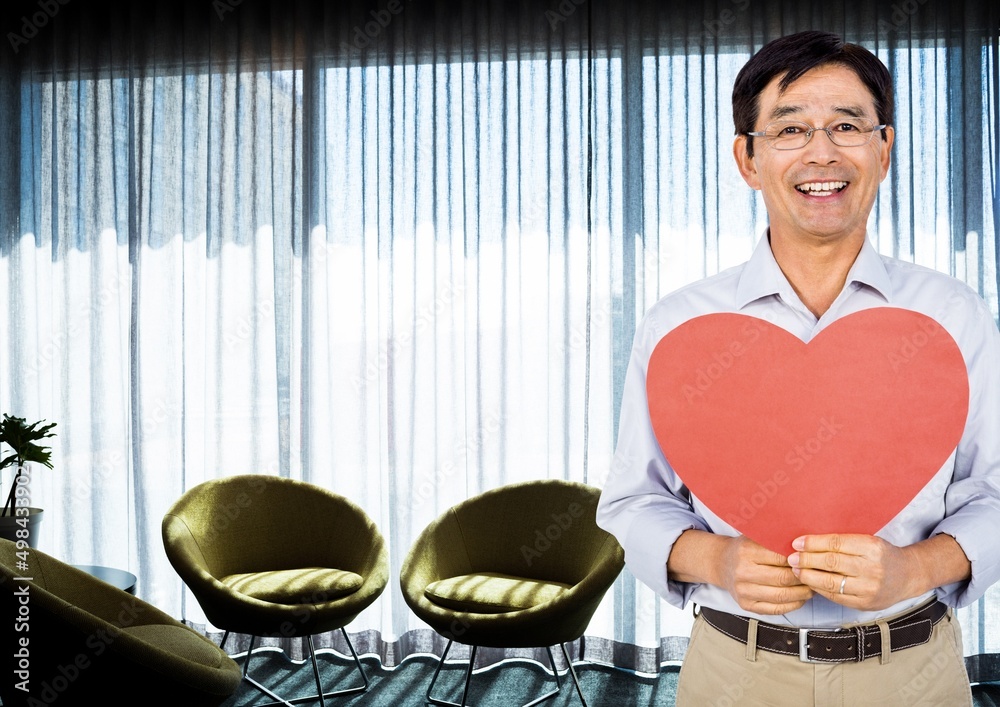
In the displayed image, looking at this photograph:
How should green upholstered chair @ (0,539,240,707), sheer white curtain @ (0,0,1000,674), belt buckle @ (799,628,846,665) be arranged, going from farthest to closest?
1. sheer white curtain @ (0,0,1000,674)
2. green upholstered chair @ (0,539,240,707)
3. belt buckle @ (799,628,846,665)

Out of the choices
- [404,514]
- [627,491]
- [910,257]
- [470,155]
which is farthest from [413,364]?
[627,491]

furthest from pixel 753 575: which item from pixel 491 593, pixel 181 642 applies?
pixel 491 593

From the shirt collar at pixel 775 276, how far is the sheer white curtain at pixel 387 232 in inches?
106

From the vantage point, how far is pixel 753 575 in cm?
87

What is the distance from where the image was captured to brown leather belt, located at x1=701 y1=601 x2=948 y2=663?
3.37 feet

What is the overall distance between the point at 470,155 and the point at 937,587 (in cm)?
325

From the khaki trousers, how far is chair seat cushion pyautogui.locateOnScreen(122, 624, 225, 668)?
1796 millimetres

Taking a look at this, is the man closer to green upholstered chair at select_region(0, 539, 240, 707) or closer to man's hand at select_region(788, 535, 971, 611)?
man's hand at select_region(788, 535, 971, 611)

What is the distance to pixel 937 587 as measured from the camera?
956 millimetres

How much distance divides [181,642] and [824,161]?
2.41m

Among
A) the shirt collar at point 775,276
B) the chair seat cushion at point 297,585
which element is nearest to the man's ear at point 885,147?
the shirt collar at point 775,276

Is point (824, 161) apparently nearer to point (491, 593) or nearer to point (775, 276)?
point (775, 276)

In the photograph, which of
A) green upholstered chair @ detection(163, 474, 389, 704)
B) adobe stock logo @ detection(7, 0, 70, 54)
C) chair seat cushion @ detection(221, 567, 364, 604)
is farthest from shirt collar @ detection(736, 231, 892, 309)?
adobe stock logo @ detection(7, 0, 70, 54)

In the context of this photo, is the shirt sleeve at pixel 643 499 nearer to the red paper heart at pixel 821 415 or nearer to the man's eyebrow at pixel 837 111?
the red paper heart at pixel 821 415
